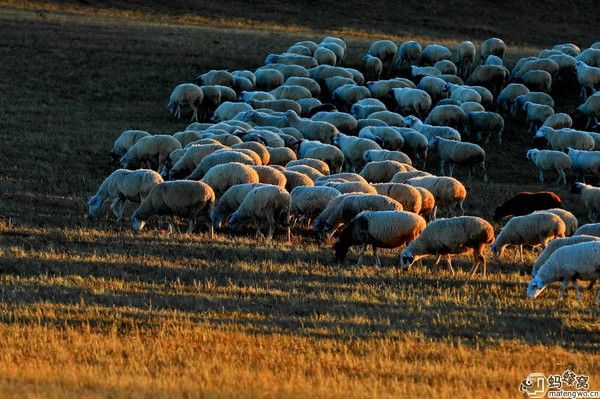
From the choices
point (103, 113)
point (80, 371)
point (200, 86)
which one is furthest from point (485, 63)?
point (80, 371)

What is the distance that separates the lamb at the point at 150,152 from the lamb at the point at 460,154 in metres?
6.99

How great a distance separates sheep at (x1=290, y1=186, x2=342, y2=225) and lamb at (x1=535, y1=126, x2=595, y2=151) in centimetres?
1144

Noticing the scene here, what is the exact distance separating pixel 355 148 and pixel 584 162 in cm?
586

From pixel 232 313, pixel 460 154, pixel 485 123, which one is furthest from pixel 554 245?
pixel 485 123

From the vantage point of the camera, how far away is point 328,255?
704 inches

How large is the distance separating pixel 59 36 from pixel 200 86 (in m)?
9.88

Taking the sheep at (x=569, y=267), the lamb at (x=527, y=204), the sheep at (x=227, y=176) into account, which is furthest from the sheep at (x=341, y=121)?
the sheep at (x=569, y=267)

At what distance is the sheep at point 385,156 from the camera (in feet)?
81.6

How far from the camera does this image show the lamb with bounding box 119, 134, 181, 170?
25.0m

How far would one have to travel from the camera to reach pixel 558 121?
3180cm

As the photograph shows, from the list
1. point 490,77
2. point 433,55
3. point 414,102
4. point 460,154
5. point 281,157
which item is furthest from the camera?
point 433,55

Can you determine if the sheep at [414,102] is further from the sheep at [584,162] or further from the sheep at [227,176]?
the sheep at [227,176]

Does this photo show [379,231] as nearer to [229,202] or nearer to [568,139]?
[229,202]

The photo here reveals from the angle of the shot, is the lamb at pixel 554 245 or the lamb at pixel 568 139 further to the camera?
the lamb at pixel 568 139
